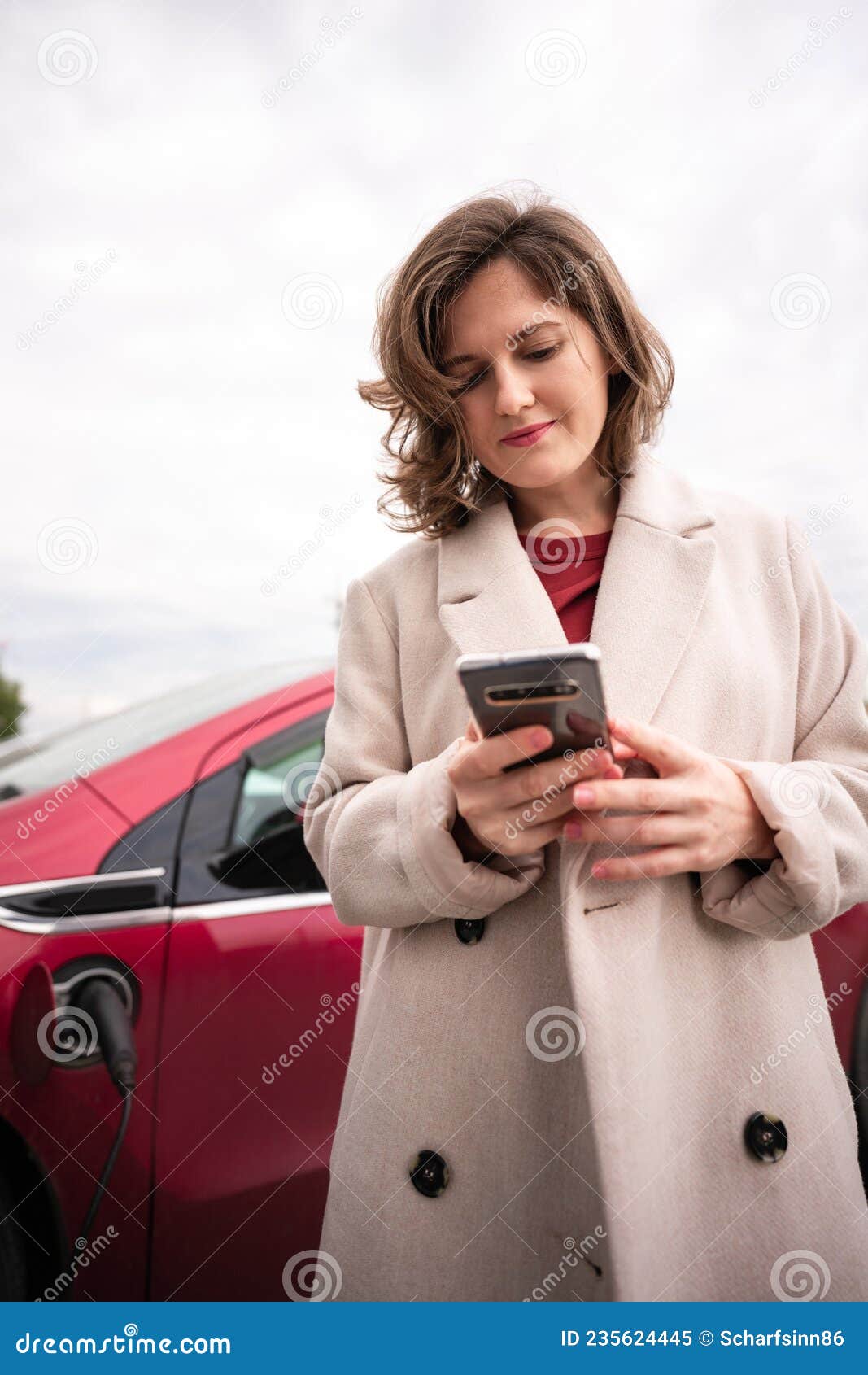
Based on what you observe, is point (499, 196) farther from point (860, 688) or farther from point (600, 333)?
point (860, 688)

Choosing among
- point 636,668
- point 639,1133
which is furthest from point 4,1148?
point 636,668

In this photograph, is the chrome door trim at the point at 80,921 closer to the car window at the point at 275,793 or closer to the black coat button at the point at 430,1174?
the car window at the point at 275,793

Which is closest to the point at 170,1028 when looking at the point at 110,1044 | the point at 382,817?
the point at 110,1044

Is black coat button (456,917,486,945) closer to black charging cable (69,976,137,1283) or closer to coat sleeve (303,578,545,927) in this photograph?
coat sleeve (303,578,545,927)

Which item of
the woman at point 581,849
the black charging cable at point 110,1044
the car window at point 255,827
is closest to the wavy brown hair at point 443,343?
the woman at point 581,849

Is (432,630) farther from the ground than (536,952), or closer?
farther from the ground

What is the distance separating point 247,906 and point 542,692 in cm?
130

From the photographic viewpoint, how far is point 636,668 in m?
1.26

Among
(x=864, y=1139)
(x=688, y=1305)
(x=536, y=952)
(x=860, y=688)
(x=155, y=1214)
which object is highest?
(x=860, y=688)

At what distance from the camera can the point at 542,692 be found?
951 mm

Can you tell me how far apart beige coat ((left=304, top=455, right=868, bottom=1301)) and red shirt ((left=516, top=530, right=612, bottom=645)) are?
6 centimetres

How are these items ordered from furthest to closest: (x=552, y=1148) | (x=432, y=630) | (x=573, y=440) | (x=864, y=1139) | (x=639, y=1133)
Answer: (x=864, y=1139), (x=432, y=630), (x=573, y=440), (x=552, y=1148), (x=639, y=1133)

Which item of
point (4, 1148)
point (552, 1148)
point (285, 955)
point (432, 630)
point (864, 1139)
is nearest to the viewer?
point (552, 1148)

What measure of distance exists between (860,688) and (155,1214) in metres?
1.69
